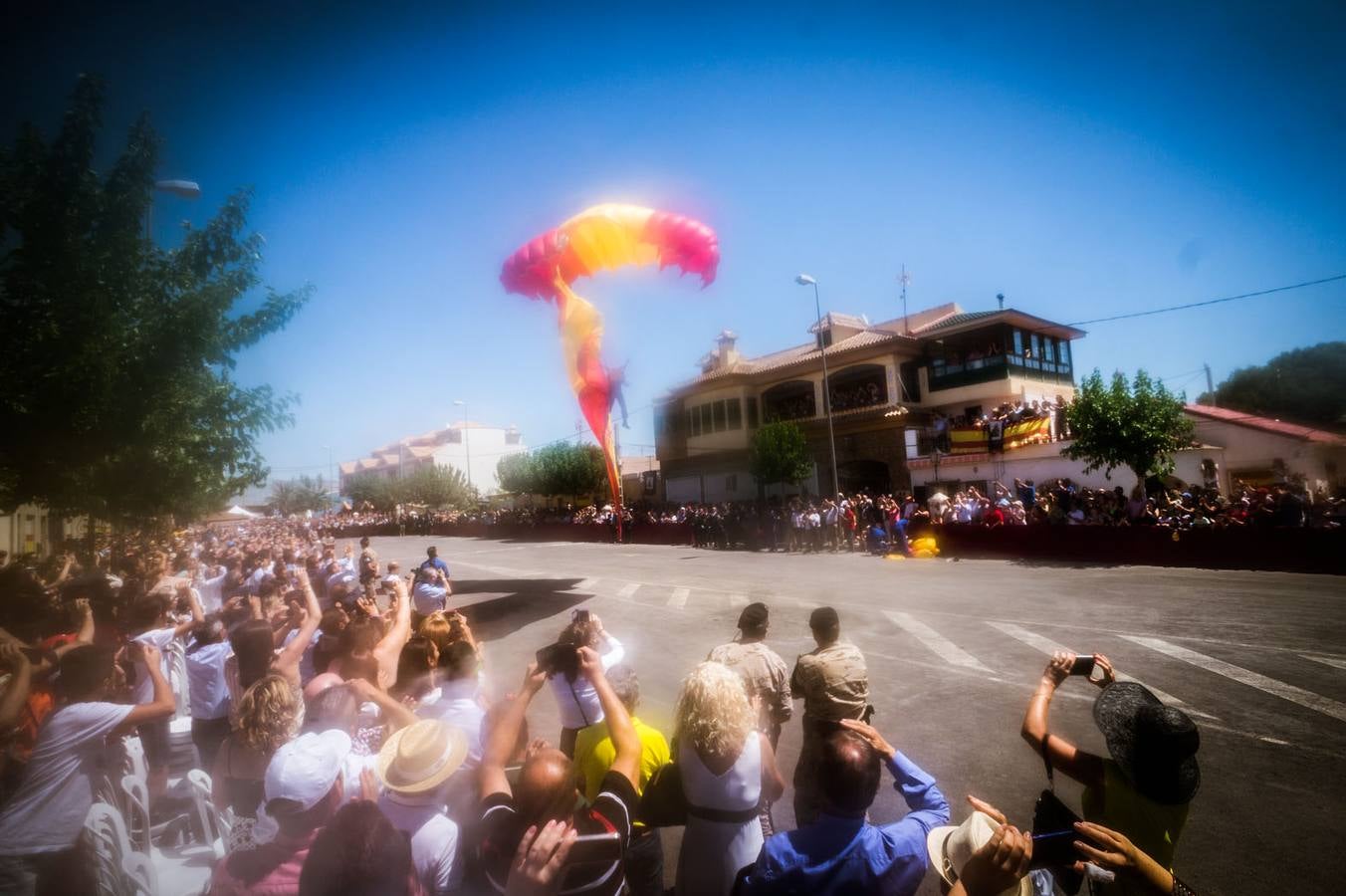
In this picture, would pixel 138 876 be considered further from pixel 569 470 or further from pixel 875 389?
pixel 569 470

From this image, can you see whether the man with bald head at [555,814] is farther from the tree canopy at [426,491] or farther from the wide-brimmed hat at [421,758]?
the tree canopy at [426,491]

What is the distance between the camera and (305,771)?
7.52ft

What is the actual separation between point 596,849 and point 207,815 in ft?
11.3

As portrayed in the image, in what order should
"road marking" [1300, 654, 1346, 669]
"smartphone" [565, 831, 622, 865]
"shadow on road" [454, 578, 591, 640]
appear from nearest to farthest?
"smartphone" [565, 831, 622, 865] → "road marking" [1300, 654, 1346, 669] → "shadow on road" [454, 578, 591, 640]

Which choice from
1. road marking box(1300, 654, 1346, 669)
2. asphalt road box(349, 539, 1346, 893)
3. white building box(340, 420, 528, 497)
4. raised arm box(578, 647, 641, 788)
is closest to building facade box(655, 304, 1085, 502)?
asphalt road box(349, 539, 1346, 893)

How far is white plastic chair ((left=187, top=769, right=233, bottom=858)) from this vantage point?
3.69 meters

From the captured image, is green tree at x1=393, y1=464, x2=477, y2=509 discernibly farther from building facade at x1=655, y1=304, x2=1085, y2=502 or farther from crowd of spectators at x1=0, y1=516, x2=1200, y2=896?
crowd of spectators at x1=0, y1=516, x2=1200, y2=896

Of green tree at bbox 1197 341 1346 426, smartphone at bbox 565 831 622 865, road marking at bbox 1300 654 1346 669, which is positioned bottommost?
road marking at bbox 1300 654 1346 669

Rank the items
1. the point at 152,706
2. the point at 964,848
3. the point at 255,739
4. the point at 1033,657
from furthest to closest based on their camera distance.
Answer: the point at 1033,657, the point at 152,706, the point at 255,739, the point at 964,848

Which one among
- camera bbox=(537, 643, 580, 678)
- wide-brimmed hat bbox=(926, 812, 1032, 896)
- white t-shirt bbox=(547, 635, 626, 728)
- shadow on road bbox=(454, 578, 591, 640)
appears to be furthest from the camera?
shadow on road bbox=(454, 578, 591, 640)

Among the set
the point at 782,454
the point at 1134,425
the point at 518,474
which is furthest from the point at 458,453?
the point at 1134,425

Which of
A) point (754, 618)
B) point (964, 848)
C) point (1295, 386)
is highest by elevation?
point (1295, 386)

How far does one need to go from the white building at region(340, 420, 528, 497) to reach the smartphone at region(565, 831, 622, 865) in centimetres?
7456

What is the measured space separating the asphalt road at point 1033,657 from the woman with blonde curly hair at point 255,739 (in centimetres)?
251
